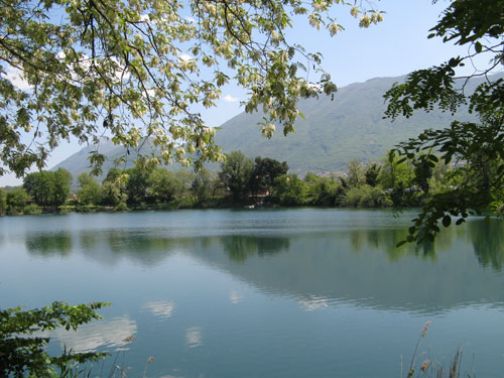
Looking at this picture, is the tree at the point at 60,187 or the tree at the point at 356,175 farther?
the tree at the point at 60,187

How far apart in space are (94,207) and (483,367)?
299 ft

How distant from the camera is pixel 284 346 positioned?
33.0ft

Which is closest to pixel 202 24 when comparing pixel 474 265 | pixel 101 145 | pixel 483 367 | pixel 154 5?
pixel 154 5

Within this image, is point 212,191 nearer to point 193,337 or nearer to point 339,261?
point 339,261

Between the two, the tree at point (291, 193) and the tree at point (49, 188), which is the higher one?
the tree at point (49, 188)

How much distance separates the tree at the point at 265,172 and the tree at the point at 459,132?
80.4m

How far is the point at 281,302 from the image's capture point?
14031 mm

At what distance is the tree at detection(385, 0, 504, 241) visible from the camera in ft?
7.72

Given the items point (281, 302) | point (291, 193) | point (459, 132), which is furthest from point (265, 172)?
point (459, 132)

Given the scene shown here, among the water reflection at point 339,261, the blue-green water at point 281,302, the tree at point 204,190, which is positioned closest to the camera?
the blue-green water at point 281,302

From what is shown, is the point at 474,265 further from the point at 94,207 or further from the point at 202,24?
the point at 94,207

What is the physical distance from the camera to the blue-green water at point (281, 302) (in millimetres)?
9281

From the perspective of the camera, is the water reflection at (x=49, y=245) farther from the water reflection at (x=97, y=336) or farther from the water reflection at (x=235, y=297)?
the water reflection at (x=97, y=336)

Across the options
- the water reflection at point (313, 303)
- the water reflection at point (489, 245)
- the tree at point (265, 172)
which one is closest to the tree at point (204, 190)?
the tree at point (265, 172)
